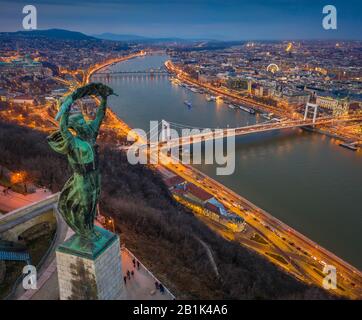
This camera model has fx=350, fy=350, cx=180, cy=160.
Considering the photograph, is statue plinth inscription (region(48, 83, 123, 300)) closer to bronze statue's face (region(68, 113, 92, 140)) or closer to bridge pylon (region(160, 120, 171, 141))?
bronze statue's face (region(68, 113, 92, 140))

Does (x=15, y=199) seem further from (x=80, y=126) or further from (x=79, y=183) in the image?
(x=80, y=126)

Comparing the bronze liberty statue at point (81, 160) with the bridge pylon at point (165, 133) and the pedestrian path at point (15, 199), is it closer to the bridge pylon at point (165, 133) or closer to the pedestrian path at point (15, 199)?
the pedestrian path at point (15, 199)

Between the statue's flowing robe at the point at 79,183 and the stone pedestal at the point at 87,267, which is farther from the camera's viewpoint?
the stone pedestal at the point at 87,267

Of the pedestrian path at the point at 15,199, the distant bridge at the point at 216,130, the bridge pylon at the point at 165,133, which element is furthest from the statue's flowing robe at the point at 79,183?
the bridge pylon at the point at 165,133

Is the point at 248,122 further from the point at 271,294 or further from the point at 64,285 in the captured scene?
the point at 64,285

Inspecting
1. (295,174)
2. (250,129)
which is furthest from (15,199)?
(250,129)

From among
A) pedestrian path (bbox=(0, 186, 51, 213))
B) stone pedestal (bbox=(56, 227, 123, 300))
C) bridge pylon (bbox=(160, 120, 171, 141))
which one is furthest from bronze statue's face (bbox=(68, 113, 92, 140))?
bridge pylon (bbox=(160, 120, 171, 141))
